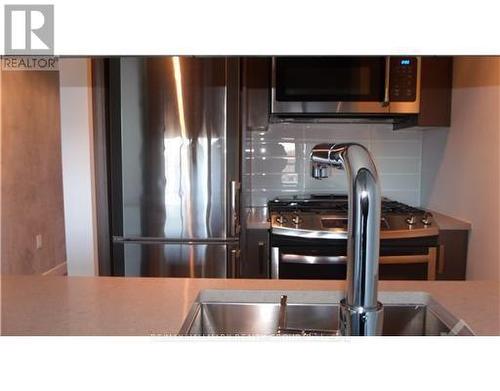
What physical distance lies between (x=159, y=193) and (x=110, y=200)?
0.90 ft

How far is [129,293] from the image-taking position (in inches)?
43.9

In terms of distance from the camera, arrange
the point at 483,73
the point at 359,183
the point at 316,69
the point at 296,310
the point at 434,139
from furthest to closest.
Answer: the point at 434,139, the point at 316,69, the point at 483,73, the point at 296,310, the point at 359,183

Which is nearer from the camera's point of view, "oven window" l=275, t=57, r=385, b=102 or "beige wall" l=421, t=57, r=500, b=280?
"beige wall" l=421, t=57, r=500, b=280

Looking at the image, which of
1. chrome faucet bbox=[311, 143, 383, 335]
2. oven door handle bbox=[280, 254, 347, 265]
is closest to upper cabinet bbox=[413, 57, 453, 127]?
oven door handle bbox=[280, 254, 347, 265]

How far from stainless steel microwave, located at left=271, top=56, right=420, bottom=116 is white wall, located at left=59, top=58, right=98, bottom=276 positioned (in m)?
0.96

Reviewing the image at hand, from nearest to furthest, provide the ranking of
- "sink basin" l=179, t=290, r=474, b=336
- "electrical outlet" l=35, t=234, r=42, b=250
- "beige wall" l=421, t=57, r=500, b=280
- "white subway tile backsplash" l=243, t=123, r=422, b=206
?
"sink basin" l=179, t=290, r=474, b=336
"beige wall" l=421, t=57, r=500, b=280
"white subway tile backsplash" l=243, t=123, r=422, b=206
"electrical outlet" l=35, t=234, r=42, b=250

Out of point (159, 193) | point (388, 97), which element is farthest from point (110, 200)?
point (388, 97)

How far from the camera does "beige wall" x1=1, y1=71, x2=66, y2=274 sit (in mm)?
3334

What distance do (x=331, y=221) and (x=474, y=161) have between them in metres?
0.73

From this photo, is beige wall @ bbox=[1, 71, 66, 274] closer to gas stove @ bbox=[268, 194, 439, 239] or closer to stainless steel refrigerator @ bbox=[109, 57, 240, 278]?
stainless steel refrigerator @ bbox=[109, 57, 240, 278]

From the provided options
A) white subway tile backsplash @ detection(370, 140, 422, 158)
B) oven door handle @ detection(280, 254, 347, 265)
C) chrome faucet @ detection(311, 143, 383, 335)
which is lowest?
oven door handle @ detection(280, 254, 347, 265)

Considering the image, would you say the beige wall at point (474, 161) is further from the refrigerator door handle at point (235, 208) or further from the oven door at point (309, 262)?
the refrigerator door handle at point (235, 208)

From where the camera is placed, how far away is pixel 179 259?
2.40 m
